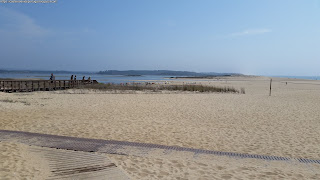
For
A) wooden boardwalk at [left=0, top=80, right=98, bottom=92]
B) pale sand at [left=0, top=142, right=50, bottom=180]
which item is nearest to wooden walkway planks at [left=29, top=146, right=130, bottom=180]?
pale sand at [left=0, top=142, right=50, bottom=180]

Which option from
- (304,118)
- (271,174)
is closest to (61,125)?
(271,174)

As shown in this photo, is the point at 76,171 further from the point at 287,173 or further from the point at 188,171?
the point at 287,173

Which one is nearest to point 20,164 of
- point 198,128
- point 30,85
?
point 198,128

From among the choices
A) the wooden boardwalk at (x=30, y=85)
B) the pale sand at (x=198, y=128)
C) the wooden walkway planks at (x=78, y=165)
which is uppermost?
the wooden boardwalk at (x=30, y=85)

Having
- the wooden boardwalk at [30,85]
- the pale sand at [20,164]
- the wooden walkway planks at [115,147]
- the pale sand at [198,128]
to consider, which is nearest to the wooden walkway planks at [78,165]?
the pale sand at [20,164]

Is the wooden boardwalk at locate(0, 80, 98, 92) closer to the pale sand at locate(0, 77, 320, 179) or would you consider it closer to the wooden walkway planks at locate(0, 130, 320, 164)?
the pale sand at locate(0, 77, 320, 179)

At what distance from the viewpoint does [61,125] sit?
352 inches

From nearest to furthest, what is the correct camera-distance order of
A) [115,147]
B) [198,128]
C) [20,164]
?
[20,164] < [115,147] < [198,128]

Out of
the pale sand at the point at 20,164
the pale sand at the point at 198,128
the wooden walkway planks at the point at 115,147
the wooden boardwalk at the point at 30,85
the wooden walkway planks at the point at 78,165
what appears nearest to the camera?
the pale sand at the point at 20,164

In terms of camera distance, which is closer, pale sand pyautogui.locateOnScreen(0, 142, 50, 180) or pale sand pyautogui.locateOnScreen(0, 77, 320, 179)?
pale sand pyautogui.locateOnScreen(0, 142, 50, 180)

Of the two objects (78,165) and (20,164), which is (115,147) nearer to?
(78,165)

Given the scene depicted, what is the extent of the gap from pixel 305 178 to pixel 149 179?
273cm

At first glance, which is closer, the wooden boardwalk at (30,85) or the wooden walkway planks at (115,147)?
the wooden walkway planks at (115,147)

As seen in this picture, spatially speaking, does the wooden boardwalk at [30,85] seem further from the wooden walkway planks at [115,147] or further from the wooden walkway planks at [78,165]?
the wooden walkway planks at [78,165]
